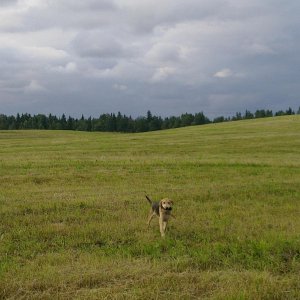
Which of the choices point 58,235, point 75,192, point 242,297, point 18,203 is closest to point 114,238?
point 58,235

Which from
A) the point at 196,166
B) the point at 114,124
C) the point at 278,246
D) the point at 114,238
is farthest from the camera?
the point at 114,124

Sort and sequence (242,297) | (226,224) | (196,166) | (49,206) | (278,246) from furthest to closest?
(196,166) < (49,206) < (226,224) < (278,246) < (242,297)

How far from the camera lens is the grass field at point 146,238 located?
644cm

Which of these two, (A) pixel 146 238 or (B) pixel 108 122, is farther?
(B) pixel 108 122

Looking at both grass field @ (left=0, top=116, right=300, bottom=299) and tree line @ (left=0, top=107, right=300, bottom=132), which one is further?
tree line @ (left=0, top=107, right=300, bottom=132)

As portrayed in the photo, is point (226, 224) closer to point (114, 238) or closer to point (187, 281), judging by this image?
point (114, 238)

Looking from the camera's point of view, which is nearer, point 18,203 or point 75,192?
point 18,203

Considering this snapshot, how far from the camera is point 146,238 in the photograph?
31.1 feet

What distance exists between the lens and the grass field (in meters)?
6.44

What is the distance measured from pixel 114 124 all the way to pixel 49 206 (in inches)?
5379

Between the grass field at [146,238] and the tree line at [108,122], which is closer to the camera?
the grass field at [146,238]

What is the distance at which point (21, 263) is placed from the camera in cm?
770

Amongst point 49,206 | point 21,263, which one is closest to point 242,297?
point 21,263

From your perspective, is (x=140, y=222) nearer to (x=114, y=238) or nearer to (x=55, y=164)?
(x=114, y=238)
